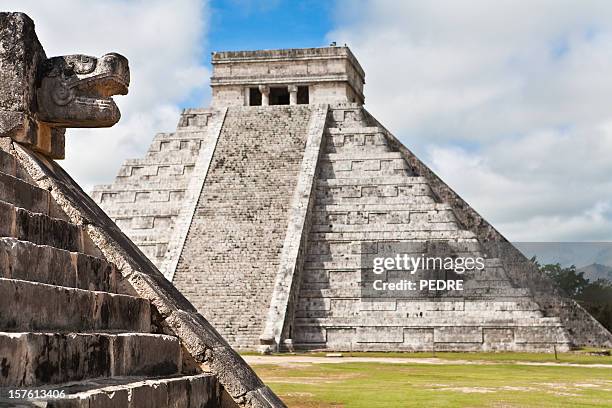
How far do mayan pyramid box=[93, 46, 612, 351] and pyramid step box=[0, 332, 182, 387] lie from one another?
15194mm

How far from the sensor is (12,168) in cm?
640

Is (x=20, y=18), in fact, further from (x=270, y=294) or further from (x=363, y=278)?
(x=363, y=278)

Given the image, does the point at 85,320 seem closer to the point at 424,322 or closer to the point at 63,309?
the point at 63,309

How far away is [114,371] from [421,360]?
14.9m

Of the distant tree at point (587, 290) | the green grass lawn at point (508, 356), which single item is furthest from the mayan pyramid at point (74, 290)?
the distant tree at point (587, 290)

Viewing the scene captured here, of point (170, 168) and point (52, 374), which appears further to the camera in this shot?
point (170, 168)

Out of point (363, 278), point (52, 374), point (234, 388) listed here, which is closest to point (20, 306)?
point (52, 374)

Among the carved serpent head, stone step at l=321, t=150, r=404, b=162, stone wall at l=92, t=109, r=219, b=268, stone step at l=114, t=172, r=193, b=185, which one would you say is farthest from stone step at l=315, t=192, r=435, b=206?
the carved serpent head

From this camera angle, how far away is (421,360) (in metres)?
19.3

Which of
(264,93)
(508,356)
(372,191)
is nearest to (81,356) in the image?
(508,356)

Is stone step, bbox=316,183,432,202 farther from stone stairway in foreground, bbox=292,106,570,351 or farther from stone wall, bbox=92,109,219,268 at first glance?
stone wall, bbox=92,109,219,268

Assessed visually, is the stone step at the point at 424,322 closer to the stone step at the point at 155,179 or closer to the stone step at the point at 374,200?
the stone step at the point at 374,200

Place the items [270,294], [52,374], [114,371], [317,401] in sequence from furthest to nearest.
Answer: [270,294], [317,401], [114,371], [52,374]

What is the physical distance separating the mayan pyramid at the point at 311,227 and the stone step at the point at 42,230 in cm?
1471
